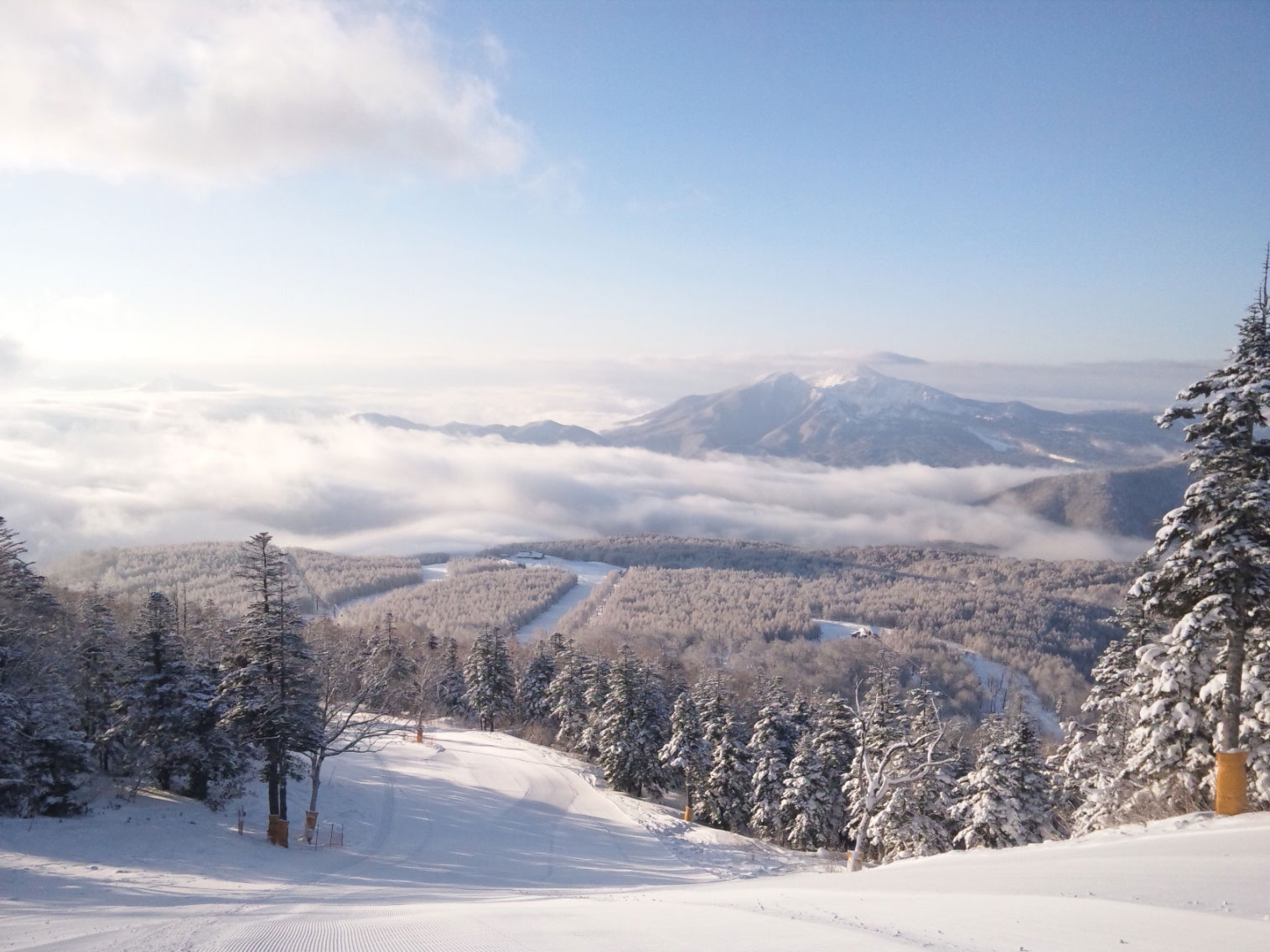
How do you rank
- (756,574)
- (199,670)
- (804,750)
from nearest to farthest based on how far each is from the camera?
(199,670), (804,750), (756,574)

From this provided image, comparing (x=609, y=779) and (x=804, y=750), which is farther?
(x=609, y=779)

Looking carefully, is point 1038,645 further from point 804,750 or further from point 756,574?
point 804,750

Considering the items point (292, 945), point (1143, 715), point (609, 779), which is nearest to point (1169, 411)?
point (1143, 715)

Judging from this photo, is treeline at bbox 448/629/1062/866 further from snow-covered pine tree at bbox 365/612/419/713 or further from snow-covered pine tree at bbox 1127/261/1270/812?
snow-covered pine tree at bbox 365/612/419/713

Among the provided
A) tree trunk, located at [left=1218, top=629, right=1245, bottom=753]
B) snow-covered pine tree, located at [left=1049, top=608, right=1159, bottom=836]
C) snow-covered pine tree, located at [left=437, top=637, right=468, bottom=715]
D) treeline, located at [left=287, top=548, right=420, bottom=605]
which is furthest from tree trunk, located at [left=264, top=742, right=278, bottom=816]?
treeline, located at [left=287, top=548, right=420, bottom=605]

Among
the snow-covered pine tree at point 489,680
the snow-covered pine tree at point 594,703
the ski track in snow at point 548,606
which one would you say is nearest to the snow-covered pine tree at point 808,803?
the snow-covered pine tree at point 594,703

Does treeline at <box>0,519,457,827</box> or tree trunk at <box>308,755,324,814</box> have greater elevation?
treeline at <box>0,519,457,827</box>

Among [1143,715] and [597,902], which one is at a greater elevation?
[1143,715]
